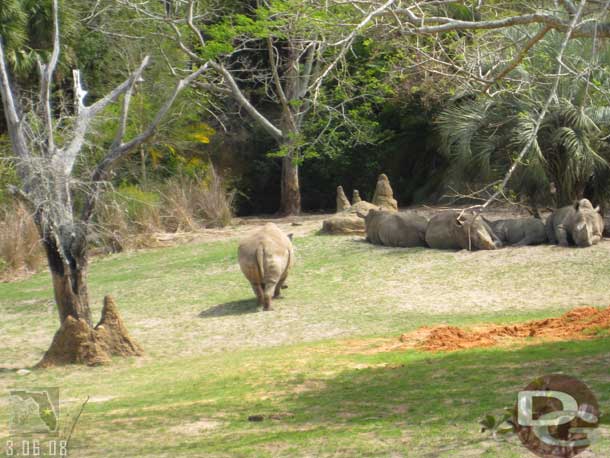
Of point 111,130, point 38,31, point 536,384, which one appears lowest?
point 536,384

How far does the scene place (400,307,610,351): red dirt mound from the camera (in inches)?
426

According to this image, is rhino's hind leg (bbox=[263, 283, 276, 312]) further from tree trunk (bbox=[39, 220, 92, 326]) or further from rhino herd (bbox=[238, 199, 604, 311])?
tree trunk (bbox=[39, 220, 92, 326])

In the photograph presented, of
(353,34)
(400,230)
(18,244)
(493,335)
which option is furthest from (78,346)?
(18,244)

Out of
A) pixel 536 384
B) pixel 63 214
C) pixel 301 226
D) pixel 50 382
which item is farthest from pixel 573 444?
pixel 301 226

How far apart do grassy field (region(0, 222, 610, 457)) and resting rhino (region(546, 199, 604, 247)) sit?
0.35 meters

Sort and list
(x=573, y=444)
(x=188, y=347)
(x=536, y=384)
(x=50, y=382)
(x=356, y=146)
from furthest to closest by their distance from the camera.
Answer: (x=356, y=146) → (x=188, y=347) → (x=50, y=382) → (x=573, y=444) → (x=536, y=384)

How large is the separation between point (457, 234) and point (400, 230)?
1621 mm

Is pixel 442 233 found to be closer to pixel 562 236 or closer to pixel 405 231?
pixel 405 231

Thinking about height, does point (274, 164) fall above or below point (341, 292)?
above

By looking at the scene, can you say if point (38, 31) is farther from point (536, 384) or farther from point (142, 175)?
point (536, 384)

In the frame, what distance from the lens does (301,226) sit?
2584cm

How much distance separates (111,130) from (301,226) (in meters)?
7.42

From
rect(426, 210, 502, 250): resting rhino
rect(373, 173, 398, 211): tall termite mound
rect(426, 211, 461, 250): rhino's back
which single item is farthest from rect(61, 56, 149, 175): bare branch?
rect(373, 173, 398, 211): tall termite mound

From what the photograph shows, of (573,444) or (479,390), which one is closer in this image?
(573,444)
